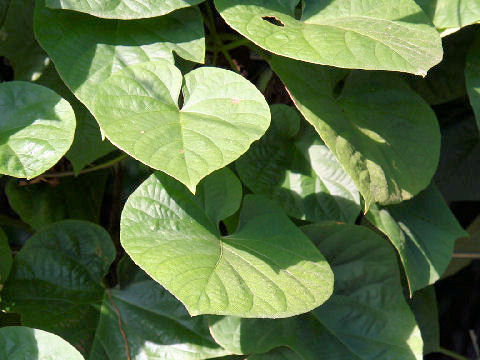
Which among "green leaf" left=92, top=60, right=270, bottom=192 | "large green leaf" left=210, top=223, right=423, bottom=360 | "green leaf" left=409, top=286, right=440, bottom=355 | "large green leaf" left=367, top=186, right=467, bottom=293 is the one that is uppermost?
"green leaf" left=92, top=60, right=270, bottom=192

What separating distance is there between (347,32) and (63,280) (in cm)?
53

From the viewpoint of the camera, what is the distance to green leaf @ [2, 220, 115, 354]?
839mm

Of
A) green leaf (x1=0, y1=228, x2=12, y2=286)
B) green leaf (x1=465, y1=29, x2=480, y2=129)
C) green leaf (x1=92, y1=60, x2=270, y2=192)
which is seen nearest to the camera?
green leaf (x1=92, y1=60, x2=270, y2=192)

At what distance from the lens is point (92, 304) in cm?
88

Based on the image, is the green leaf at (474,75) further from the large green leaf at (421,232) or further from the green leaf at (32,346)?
the green leaf at (32,346)

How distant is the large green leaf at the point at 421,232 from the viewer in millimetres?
901

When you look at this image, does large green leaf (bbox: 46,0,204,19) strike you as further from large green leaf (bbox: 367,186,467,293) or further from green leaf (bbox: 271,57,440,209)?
large green leaf (bbox: 367,186,467,293)

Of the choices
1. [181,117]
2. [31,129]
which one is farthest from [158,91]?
[31,129]

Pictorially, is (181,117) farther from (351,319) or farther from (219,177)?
(351,319)

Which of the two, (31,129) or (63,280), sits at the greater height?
(31,129)

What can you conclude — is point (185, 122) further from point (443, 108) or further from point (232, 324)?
point (443, 108)

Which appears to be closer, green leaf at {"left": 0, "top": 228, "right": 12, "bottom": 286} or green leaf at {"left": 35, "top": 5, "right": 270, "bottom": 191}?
green leaf at {"left": 35, "top": 5, "right": 270, "bottom": 191}

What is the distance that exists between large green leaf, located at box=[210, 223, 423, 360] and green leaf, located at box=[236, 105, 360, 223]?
33 millimetres

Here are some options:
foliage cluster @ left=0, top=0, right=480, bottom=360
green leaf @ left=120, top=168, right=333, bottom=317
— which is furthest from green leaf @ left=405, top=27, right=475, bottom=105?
green leaf @ left=120, top=168, right=333, bottom=317
